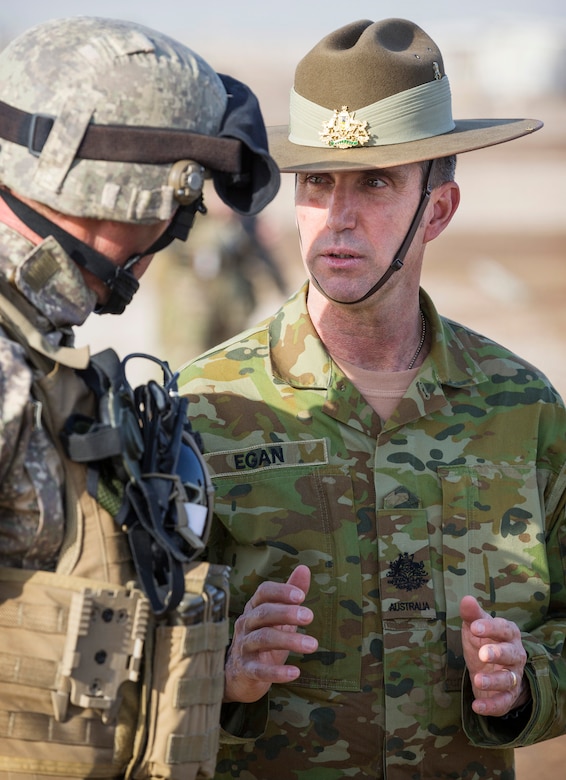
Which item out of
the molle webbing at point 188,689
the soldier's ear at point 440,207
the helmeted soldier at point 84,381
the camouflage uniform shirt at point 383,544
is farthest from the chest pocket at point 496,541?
the helmeted soldier at point 84,381

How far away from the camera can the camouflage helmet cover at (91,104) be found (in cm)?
233

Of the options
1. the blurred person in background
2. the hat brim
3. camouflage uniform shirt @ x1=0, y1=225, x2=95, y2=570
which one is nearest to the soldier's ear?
the blurred person in background

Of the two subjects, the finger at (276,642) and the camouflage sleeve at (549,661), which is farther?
the camouflage sleeve at (549,661)

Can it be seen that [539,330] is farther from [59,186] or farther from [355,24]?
[59,186]

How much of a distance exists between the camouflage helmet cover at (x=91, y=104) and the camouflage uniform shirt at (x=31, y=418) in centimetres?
12

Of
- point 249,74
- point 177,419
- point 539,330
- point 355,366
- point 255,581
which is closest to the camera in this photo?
point 177,419

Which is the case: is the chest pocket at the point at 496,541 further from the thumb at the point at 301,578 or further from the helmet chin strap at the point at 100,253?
the helmet chin strap at the point at 100,253

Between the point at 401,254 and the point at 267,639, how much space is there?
1.19 meters

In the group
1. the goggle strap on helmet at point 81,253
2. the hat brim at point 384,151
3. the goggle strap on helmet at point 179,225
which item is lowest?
the goggle strap on helmet at point 81,253

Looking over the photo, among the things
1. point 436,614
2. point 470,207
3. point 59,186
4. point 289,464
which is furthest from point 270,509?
point 470,207

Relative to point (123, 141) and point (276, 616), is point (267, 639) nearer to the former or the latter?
point (276, 616)

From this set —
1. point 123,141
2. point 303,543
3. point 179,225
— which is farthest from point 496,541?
point 123,141

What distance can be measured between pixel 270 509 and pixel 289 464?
138 mm

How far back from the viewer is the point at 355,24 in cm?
374
